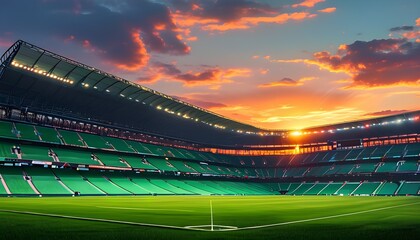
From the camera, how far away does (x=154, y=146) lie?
358 feet

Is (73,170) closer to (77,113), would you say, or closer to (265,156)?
(77,113)

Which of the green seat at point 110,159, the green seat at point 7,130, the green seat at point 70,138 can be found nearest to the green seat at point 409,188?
the green seat at point 110,159

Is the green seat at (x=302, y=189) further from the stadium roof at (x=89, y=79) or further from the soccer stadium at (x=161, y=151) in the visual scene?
the stadium roof at (x=89, y=79)

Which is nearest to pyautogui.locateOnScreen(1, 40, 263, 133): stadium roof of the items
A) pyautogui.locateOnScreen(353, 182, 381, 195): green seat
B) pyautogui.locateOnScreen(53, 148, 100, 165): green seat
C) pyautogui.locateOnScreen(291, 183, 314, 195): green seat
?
pyautogui.locateOnScreen(53, 148, 100, 165): green seat

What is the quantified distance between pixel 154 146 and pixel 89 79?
3610 cm

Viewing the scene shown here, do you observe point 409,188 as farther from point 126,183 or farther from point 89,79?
point 89,79

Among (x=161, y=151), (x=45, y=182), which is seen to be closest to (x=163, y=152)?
(x=161, y=151)

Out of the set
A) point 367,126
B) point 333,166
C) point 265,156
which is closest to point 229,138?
point 265,156

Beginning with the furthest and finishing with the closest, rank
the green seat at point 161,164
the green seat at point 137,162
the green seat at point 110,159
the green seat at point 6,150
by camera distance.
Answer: the green seat at point 161,164 < the green seat at point 137,162 < the green seat at point 110,159 < the green seat at point 6,150

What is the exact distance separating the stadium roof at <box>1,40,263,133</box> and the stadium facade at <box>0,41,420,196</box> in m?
0.22

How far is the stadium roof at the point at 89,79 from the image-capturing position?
66.1 metres

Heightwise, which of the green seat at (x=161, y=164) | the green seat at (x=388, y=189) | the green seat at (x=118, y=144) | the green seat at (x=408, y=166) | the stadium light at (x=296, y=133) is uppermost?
the stadium light at (x=296, y=133)

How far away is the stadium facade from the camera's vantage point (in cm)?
7125

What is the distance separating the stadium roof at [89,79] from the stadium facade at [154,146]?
0.72ft
